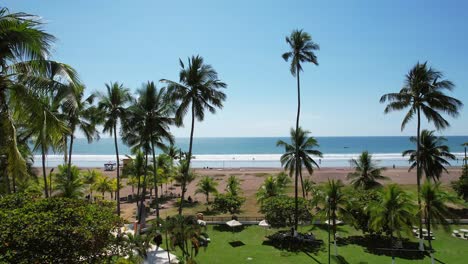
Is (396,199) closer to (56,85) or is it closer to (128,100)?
(56,85)

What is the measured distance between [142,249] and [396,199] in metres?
14.4

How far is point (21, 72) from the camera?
8961mm

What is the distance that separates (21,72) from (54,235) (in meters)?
4.63

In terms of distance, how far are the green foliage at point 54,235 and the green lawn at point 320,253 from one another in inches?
419

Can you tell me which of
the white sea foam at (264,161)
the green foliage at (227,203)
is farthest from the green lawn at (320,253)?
the white sea foam at (264,161)

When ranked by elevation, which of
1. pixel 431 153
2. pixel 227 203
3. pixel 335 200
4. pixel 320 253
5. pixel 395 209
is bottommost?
pixel 320 253

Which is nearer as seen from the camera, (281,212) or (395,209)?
(395,209)

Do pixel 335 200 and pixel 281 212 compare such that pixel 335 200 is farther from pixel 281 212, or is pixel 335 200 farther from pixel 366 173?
pixel 366 173

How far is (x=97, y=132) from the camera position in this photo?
28875mm

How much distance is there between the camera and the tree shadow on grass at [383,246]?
2028cm

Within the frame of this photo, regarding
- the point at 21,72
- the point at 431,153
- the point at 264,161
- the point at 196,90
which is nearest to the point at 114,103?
the point at 196,90

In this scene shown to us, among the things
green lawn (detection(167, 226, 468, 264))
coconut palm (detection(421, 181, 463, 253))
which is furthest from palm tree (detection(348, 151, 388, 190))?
coconut palm (detection(421, 181, 463, 253))

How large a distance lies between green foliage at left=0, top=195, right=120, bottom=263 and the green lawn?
10636mm

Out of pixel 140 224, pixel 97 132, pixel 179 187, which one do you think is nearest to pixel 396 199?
pixel 140 224
